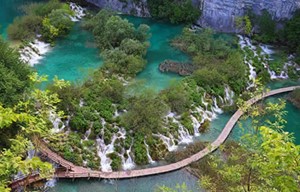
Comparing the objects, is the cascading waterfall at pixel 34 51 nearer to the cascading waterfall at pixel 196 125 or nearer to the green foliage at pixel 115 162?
the green foliage at pixel 115 162

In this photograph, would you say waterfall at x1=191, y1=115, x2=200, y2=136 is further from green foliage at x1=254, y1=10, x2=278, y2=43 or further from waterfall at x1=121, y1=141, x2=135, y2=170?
green foliage at x1=254, y1=10, x2=278, y2=43

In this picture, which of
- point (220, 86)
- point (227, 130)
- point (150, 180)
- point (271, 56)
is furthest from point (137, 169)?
point (271, 56)

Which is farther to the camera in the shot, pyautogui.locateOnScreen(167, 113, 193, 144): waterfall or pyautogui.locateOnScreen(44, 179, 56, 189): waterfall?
pyautogui.locateOnScreen(167, 113, 193, 144): waterfall

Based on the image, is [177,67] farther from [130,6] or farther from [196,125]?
[130,6]

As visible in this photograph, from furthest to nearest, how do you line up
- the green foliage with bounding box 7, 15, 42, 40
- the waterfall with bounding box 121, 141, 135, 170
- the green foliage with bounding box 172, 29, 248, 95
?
the green foliage with bounding box 7, 15, 42, 40 < the green foliage with bounding box 172, 29, 248, 95 < the waterfall with bounding box 121, 141, 135, 170

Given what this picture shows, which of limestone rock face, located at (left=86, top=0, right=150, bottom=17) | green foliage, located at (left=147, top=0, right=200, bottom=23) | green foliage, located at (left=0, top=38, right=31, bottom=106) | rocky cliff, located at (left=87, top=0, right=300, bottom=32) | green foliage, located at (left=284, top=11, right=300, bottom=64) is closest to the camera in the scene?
green foliage, located at (left=0, top=38, right=31, bottom=106)

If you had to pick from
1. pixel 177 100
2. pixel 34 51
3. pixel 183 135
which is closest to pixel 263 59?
pixel 177 100

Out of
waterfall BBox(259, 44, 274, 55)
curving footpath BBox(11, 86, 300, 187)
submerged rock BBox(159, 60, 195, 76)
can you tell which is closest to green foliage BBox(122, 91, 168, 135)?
curving footpath BBox(11, 86, 300, 187)
